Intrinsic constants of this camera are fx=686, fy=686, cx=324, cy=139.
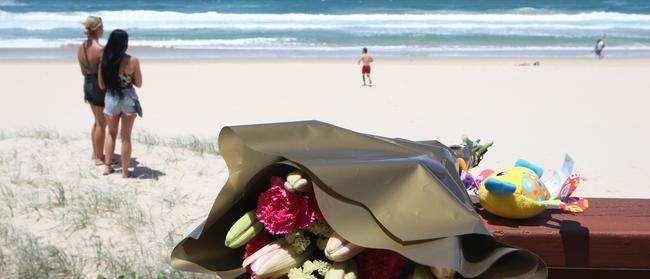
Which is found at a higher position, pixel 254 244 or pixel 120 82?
pixel 254 244

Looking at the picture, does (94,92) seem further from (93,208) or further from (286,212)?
(286,212)

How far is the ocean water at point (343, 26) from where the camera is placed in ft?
91.9

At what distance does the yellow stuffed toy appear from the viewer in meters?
2.58

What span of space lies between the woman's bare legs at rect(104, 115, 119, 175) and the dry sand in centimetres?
15

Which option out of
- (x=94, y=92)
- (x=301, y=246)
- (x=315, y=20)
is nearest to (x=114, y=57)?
(x=94, y=92)

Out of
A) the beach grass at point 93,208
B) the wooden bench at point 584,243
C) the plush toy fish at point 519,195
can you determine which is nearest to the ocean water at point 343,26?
the beach grass at point 93,208

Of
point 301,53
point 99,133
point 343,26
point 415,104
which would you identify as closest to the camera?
point 99,133

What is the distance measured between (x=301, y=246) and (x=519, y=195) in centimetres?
92

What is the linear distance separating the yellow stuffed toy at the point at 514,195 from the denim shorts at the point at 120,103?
14.4 feet

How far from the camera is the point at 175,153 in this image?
7.38m

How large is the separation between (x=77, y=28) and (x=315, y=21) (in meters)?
13.2

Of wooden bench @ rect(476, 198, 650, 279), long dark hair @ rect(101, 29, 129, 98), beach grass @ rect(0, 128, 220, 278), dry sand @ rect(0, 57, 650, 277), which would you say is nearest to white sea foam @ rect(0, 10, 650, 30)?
dry sand @ rect(0, 57, 650, 277)

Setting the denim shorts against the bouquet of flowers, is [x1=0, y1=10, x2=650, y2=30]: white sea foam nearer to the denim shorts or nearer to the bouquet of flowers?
the denim shorts

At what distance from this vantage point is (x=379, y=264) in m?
2.19
